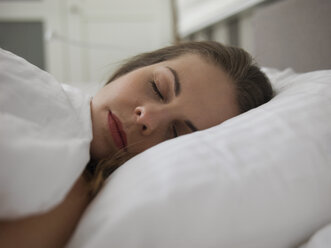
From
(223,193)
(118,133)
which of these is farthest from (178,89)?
(223,193)

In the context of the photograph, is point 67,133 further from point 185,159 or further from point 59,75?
point 59,75

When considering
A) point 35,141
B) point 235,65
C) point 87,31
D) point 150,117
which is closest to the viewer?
point 35,141

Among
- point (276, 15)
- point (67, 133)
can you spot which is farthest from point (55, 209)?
point (276, 15)

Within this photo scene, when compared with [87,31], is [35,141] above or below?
above

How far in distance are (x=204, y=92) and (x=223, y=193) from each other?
0.29 m

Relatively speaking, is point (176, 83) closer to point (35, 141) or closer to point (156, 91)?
point (156, 91)

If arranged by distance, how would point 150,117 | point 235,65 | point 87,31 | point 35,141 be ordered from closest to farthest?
point 35,141 → point 150,117 → point 235,65 → point 87,31

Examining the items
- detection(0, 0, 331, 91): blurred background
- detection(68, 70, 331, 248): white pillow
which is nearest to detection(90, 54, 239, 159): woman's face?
detection(68, 70, 331, 248): white pillow

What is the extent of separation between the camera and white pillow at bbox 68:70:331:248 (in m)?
0.36

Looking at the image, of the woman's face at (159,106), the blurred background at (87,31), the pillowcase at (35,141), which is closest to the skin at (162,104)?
the woman's face at (159,106)

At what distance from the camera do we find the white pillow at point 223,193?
361mm

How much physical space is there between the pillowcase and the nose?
108mm

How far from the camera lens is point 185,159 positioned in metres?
0.42

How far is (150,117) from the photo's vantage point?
598 mm
